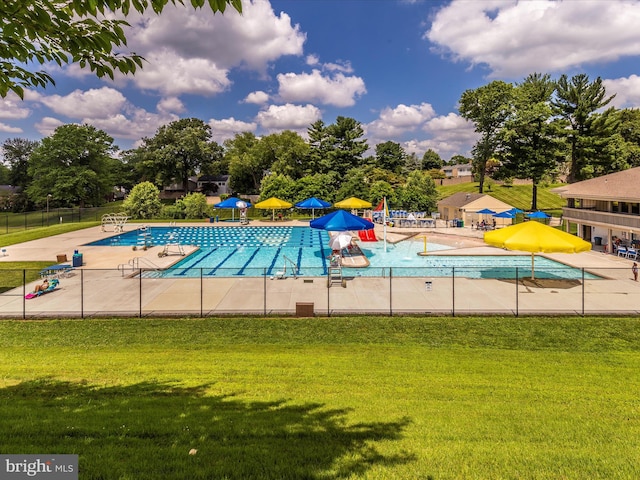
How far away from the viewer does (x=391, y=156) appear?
105 meters

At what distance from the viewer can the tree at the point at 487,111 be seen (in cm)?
5556

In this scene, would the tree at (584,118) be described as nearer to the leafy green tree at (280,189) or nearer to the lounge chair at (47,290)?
the leafy green tree at (280,189)

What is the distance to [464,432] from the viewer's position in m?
5.31

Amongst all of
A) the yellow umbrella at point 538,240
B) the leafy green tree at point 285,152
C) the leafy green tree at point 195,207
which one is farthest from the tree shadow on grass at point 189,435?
the leafy green tree at point 285,152

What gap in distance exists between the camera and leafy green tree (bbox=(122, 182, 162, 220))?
2076 inches

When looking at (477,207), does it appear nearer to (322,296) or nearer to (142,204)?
(322,296)

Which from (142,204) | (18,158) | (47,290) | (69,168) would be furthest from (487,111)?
(18,158)

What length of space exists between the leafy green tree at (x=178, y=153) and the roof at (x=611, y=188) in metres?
66.4

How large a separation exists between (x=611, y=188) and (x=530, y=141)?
2357cm

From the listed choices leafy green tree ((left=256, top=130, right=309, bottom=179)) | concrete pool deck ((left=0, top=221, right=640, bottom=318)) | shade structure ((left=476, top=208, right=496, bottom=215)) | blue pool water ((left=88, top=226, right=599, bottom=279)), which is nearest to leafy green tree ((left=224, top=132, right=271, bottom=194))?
leafy green tree ((left=256, top=130, right=309, bottom=179))

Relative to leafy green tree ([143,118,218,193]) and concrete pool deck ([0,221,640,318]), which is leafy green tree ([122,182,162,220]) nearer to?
leafy green tree ([143,118,218,193])

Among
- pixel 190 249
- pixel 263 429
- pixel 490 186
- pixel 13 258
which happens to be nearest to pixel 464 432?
pixel 263 429

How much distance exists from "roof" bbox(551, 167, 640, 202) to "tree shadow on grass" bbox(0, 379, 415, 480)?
2877 centimetres

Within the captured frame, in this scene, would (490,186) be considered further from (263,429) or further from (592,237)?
(263,429)
